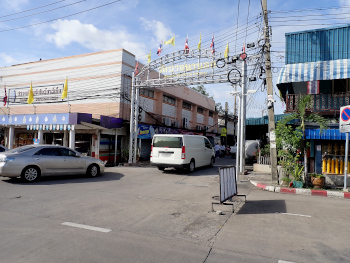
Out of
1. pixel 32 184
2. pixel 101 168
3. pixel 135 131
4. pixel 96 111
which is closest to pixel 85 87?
pixel 96 111

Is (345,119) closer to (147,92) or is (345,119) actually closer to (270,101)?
(270,101)

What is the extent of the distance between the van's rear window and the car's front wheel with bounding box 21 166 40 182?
19.3 feet

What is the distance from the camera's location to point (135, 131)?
18.6 metres

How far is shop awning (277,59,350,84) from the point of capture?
12.1 m

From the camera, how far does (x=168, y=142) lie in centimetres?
1369

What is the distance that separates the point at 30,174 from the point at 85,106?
1269 cm

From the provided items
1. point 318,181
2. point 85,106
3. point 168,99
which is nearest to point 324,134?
point 318,181

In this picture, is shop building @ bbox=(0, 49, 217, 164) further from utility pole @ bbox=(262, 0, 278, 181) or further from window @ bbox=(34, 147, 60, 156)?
utility pole @ bbox=(262, 0, 278, 181)

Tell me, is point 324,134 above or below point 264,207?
above

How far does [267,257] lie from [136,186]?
665 cm

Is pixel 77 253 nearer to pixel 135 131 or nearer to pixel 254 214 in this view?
pixel 254 214

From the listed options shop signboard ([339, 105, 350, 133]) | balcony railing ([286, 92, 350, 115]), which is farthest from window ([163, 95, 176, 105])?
shop signboard ([339, 105, 350, 133])

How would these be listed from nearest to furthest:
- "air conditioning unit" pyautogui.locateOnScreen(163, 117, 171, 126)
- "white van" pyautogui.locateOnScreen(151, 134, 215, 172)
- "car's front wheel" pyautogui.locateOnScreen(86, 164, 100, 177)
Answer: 1. "car's front wheel" pyautogui.locateOnScreen(86, 164, 100, 177)
2. "white van" pyautogui.locateOnScreen(151, 134, 215, 172)
3. "air conditioning unit" pyautogui.locateOnScreen(163, 117, 171, 126)

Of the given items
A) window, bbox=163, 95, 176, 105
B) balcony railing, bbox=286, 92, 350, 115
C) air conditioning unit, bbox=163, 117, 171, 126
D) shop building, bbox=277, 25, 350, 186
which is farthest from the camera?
window, bbox=163, 95, 176, 105
